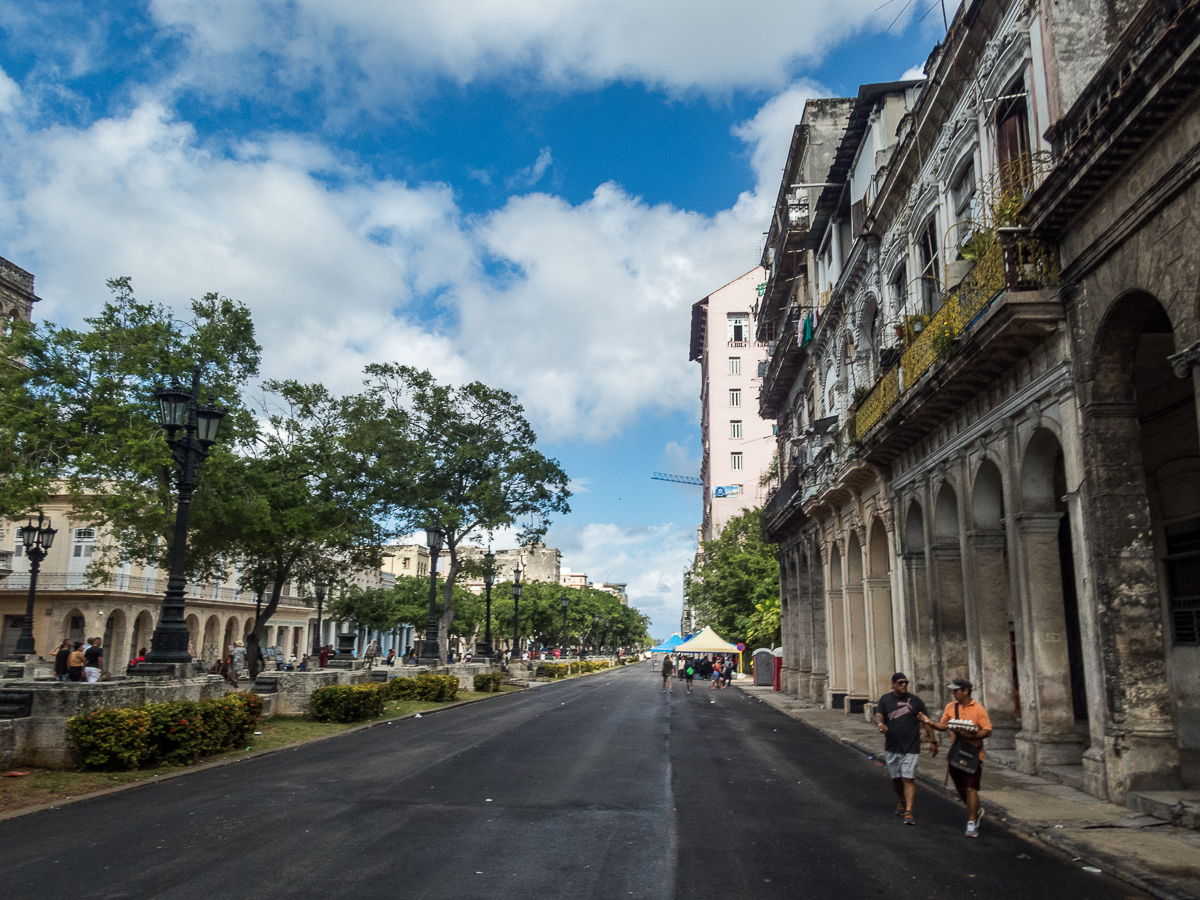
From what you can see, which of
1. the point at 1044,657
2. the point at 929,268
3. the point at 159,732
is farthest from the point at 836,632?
the point at 159,732

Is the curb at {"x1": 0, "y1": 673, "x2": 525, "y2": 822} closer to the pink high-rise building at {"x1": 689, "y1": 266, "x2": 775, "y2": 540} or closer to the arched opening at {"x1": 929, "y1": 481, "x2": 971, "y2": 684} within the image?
the arched opening at {"x1": 929, "y1": 481, "x2": 971, "y2": 684}

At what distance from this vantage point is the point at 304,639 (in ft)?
A: 257

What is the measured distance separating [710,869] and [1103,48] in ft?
37.0

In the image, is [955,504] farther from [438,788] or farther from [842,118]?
[842,118]

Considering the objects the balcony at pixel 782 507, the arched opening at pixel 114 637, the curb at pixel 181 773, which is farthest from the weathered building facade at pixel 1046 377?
the arched opening at pixel 114 637

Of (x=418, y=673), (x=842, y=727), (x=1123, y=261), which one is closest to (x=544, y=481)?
(x=418, y=673)

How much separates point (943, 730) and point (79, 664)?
17.3 m

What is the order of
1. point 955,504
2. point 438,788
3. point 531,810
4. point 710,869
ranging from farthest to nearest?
point 955,504 → point 438,788 → point 531,810 → point 710,869

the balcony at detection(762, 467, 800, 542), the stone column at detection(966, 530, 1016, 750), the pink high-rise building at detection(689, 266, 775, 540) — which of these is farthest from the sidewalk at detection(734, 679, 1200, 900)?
the pink high-rise building at detection(689, 266, 775, 540)

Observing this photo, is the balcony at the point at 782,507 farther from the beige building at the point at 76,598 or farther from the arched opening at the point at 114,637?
the arched opening at the point at 114,637

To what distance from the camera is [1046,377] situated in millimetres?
12562

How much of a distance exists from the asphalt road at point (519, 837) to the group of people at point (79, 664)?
21.5 feet

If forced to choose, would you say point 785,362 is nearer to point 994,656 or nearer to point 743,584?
point 994,656

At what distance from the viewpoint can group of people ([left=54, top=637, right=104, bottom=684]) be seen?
61.4ft
